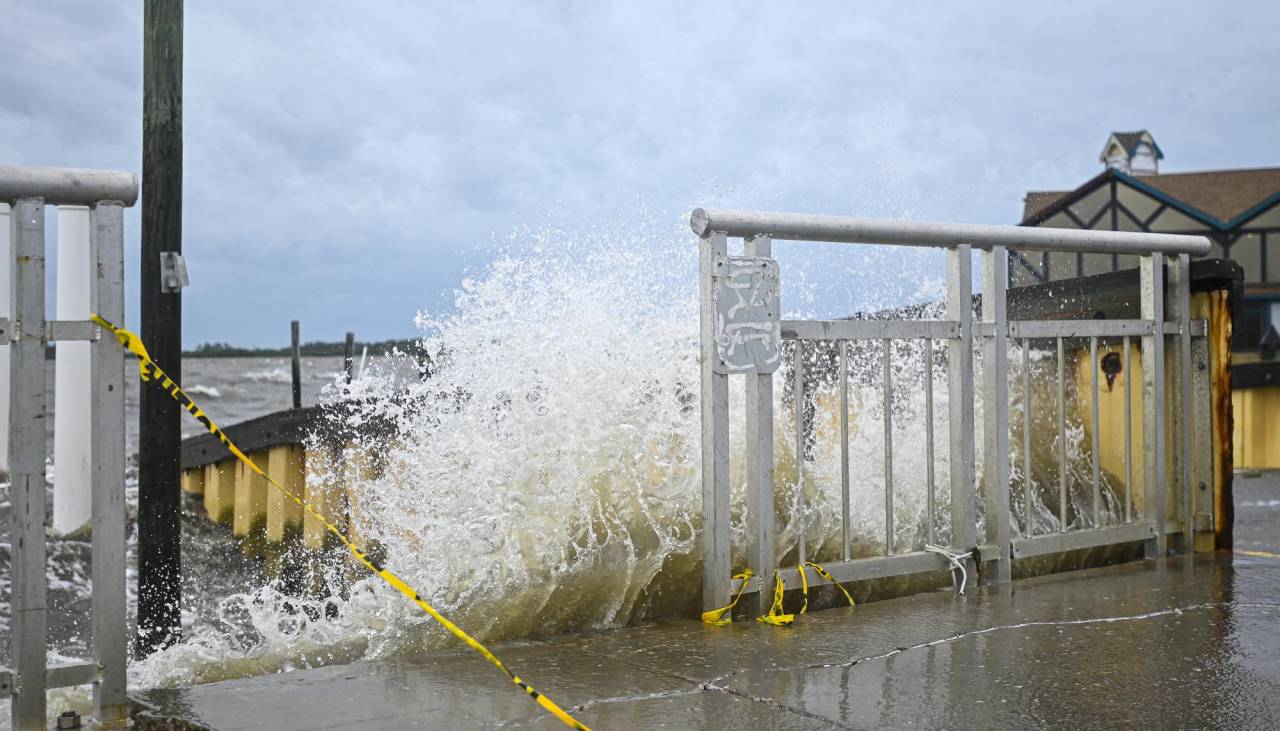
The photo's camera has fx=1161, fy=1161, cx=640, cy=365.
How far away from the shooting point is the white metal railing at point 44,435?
3.33m

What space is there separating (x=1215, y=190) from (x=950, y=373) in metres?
42.3

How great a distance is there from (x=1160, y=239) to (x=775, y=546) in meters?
2.93

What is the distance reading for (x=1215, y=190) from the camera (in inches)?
1670

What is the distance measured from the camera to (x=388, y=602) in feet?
14.3

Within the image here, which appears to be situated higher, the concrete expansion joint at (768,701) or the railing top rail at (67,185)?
the railing top rail at (67,185)

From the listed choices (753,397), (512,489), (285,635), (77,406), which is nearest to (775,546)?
(753,397)

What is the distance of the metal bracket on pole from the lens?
6172 millimetres

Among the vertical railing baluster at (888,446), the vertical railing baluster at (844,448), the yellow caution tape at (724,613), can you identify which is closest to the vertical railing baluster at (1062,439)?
the vertical railing baluster at (888,446)

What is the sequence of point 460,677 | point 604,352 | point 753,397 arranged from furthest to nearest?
1. point 604,352
2. point 753,397
3. point 460,677

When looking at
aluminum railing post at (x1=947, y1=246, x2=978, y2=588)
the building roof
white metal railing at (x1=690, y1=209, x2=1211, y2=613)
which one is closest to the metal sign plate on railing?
white metal railing at (x1=690, y1=209, x2=1211, y2=613)

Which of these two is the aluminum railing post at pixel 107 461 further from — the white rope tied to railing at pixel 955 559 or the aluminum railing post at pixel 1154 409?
the aluminum railing post at pixel 1154 409

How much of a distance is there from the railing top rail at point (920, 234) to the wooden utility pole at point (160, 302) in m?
3.51

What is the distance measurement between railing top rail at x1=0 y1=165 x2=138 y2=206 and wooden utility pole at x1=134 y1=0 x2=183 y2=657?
10.6 feet

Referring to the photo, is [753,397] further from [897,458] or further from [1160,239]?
Answer: [1160,239]
